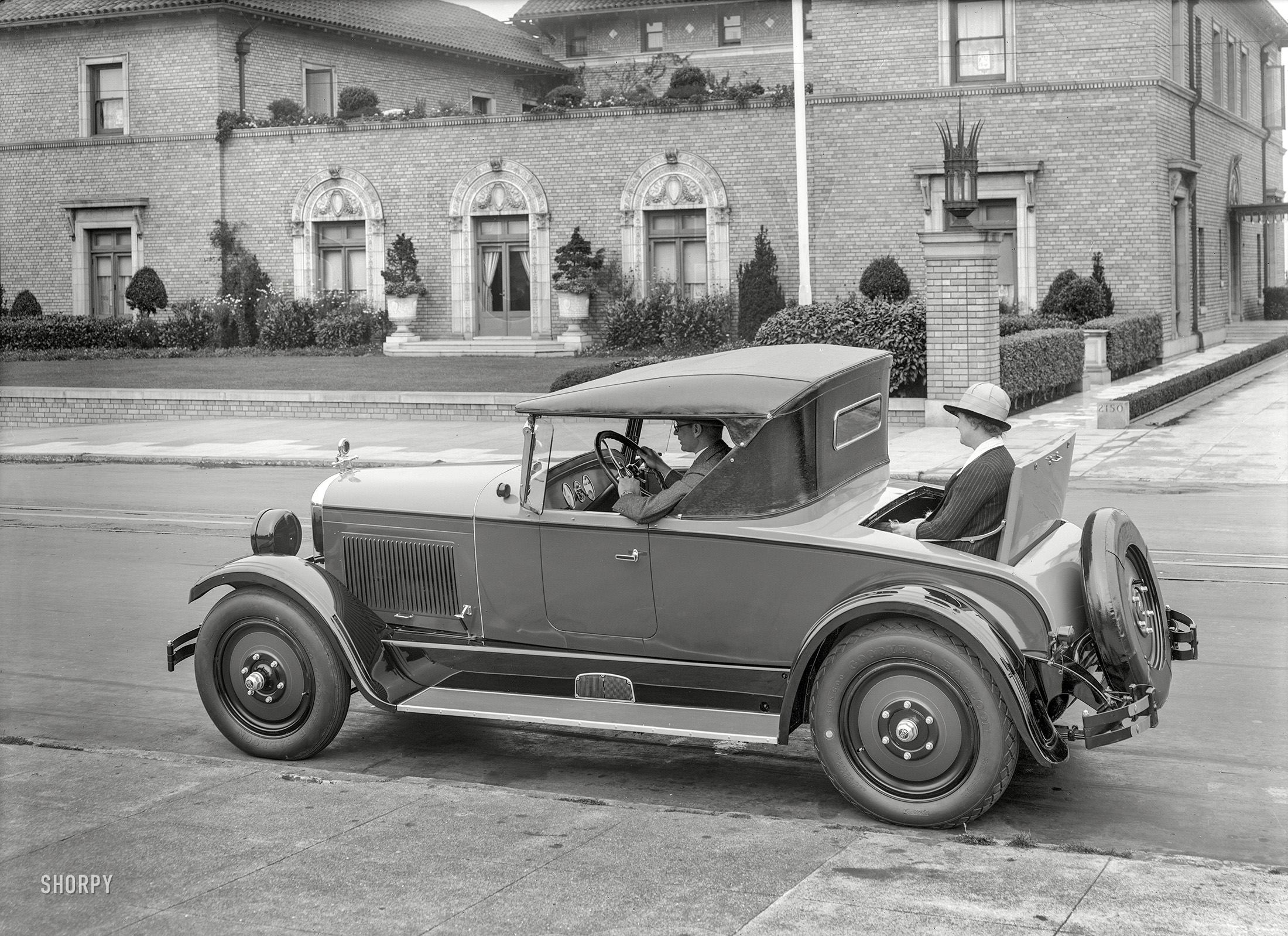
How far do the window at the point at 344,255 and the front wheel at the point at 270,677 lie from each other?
30528mm

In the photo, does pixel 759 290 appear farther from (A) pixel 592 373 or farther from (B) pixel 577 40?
(B) pixel 577 40

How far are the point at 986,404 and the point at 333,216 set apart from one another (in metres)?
31.8

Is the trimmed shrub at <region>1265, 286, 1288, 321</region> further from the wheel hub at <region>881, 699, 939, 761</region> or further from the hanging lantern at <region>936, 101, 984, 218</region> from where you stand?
the wheel hub at <region>881, 699, 939, 761</region>

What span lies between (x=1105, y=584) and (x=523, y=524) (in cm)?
232

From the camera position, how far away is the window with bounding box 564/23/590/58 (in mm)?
43531

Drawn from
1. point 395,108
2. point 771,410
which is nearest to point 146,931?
point 771,410

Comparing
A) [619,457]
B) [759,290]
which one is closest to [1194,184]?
[759,290]

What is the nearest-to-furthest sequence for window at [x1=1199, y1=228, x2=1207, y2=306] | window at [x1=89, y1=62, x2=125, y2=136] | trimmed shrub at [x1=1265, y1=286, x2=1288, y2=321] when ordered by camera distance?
window at [x1=1199, y1=228, x2=1207, y2=306] < window at [x1=89, y1=62, x2=125, y2=136] < trimmed shrub at [x1=1265, y1=286, x2=1288, y2=321]

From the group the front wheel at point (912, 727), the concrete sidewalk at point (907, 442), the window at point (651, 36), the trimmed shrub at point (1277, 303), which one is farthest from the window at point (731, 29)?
the front wheel at point (912, 727)

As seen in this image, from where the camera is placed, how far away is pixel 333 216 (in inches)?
1414

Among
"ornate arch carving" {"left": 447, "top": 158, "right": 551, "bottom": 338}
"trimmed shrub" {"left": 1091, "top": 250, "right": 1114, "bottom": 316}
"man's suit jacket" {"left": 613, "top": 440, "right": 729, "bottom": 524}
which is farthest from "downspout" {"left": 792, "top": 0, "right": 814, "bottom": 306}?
"man's suit jacket" {"left": 613, "top": 440, "right": 729, "bottom": 524}

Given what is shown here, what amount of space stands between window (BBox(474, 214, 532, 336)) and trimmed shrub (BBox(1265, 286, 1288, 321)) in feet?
69.5

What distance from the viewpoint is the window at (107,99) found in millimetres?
37594

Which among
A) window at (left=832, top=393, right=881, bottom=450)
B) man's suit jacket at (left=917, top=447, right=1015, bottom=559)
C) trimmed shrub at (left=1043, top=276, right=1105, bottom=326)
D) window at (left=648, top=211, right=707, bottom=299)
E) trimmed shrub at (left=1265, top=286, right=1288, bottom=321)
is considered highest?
window at (left=648, top=211, right=707, bottom=299)
